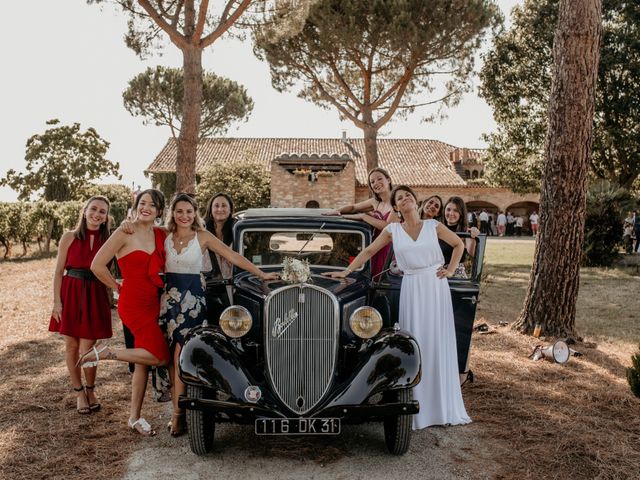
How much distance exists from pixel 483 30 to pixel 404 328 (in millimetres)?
16194

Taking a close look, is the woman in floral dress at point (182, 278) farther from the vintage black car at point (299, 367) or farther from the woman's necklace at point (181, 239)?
the vintage black car at point (299, 367)

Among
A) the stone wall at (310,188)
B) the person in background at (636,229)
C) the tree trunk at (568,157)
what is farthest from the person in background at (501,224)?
the tree trunk at (568,157)

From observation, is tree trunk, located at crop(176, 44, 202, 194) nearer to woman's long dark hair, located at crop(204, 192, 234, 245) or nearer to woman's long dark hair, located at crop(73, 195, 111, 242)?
woman's long dark hair, located at crop(204, 192, 234, 245)

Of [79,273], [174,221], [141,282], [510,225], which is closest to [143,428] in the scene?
[141,282]

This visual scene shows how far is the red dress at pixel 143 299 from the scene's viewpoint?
14.1ft

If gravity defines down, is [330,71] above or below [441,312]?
above

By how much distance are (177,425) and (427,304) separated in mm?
2034

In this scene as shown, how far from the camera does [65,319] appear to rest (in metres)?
4.85

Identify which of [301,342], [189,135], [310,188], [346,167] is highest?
[346,167]

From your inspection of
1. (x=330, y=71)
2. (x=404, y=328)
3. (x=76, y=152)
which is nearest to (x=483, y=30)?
(x=330, y=71)

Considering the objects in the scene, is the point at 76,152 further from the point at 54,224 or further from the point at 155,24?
the point at 155,24

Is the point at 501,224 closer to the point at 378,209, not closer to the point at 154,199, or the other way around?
the point at 378,209

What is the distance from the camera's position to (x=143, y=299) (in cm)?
431

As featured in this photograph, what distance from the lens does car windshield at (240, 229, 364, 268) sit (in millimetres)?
4977
